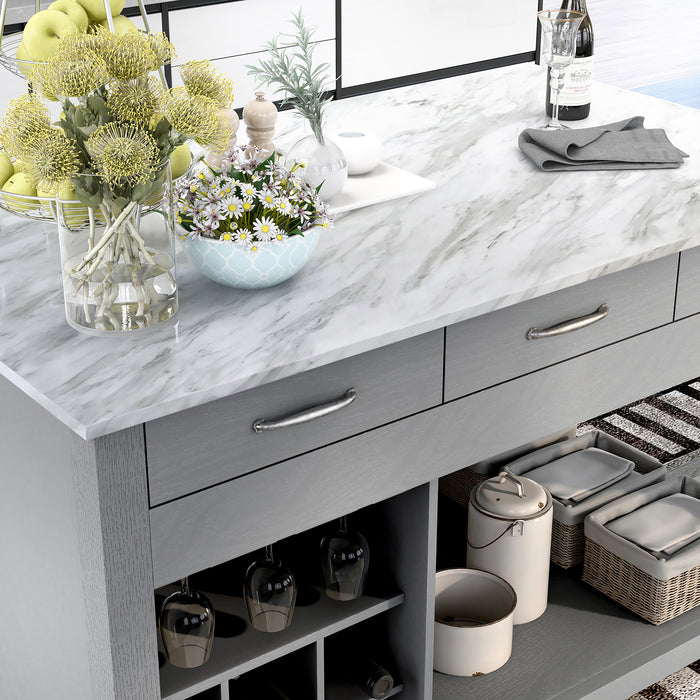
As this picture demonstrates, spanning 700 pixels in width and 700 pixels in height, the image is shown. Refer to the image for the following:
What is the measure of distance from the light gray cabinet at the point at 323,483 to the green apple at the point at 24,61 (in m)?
0.41

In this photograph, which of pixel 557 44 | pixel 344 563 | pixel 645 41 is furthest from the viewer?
pixel 645 41

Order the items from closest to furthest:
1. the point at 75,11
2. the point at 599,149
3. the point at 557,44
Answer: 1. the point at 75,11
2. the point at 599,149
3. the point at 557,44

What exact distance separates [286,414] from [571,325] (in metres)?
0.48

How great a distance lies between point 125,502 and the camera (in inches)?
46.6

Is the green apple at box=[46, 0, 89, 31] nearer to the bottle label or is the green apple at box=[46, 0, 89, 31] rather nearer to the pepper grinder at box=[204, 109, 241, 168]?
the pepper grinder at box=[204, 109, 241, 168]

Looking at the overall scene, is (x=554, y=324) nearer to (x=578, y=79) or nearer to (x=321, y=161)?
(x=321, y=161)

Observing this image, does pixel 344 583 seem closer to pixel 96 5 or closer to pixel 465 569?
pixel 465 569

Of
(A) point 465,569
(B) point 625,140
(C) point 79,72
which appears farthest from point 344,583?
(B) point 625,140

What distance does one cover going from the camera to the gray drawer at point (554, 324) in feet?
4.74

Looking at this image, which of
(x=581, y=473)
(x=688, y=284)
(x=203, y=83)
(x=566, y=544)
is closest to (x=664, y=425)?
(x=581, y=473)

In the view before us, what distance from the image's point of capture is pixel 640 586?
1907mm

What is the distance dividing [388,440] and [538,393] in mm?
278

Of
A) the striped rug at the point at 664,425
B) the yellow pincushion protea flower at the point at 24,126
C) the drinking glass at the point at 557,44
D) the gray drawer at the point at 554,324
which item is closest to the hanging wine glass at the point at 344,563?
the gray drawer at the point at 554,324

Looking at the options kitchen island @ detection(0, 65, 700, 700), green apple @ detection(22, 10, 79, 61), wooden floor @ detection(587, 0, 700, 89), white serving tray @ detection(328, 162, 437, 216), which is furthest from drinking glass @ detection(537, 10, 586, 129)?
wooden floor @ detection(587, 0, 700, 89)
